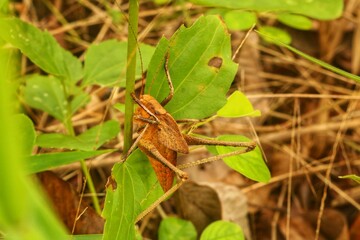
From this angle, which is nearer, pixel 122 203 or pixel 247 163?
pixel 122 203

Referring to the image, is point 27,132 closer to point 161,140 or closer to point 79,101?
point 161,140

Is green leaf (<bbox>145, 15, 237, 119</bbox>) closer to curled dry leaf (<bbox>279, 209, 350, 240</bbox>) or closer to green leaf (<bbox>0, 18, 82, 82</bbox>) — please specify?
green leaf (<bbox>0, 18, 82, 82</bbox>)

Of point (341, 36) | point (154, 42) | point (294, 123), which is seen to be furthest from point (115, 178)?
point (341, 36)

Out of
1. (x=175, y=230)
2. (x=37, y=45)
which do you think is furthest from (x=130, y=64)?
Result: (x=175, y=230)

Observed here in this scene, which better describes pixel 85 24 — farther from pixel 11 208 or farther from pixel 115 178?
pixel 11 208

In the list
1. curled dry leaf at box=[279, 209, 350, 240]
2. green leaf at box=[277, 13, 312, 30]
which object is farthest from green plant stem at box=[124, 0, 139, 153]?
green leaf at box=[277, 13, 312, 30]

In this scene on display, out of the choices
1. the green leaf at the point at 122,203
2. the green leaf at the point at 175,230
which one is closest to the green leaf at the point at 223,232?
the green leaf at the point at 175,230

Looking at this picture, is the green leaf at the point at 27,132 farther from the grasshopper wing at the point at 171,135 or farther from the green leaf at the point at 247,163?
the green leaf at the point at 247,163
